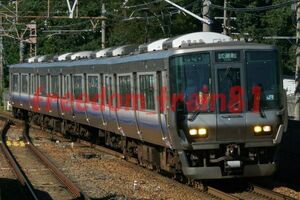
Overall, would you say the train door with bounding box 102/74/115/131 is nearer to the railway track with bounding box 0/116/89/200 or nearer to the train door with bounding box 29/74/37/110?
the railway track with bounding box 0/116/89/200

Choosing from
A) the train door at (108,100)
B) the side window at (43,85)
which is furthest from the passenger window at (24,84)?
the train door at (108,100)

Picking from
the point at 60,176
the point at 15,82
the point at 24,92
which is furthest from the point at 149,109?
the point at 15,82

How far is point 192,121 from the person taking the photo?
13.3m

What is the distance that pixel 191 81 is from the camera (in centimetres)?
1348

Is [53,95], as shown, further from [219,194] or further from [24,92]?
[219,194]

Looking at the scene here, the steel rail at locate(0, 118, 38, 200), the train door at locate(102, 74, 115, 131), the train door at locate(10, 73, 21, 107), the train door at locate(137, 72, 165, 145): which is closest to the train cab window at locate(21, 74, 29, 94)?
the train door at locate(10, 73, 21, 107)

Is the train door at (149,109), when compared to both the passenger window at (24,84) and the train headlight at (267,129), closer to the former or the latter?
the train headlight at (267,129)

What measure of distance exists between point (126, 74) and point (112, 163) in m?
2.70

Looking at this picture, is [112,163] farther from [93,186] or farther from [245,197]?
[245,197]

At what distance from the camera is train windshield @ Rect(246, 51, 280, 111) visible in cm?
1355

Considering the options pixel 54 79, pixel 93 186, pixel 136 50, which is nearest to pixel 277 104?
pixel 93 186

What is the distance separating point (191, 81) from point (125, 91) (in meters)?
4.55

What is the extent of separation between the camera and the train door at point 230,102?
13.4 meters

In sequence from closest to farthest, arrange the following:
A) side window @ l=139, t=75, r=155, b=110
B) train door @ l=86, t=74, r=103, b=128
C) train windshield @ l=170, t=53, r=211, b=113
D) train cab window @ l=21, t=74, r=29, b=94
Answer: train windshield @ l=170, t=53, r=211, b=113 → side window @ l=139, t=75, r=155, b=110 → train door @ l=86, t=74, r=103, b=128 → train cab window @ l=21, t=74, r=29, b=94
